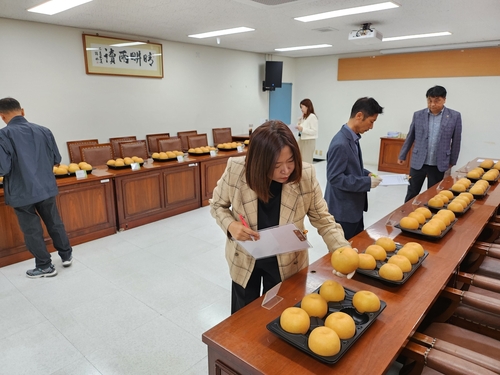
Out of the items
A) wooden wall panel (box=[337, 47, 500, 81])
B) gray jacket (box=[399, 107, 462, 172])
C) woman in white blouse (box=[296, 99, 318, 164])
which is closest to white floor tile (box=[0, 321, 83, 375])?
gray jacket (box=[399, 107, 462, 172])

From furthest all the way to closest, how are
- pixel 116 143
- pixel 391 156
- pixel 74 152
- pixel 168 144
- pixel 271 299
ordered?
pixel 391 156 → pixel 116 143 → pixel 168 144 → pixel 74 152 → pixel 271 299

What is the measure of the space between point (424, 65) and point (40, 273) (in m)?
7.32

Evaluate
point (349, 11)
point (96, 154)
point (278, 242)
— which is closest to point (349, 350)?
point (278, 242)

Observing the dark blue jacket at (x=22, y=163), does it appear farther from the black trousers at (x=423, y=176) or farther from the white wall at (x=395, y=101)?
the white wall at (x=395, y=101)

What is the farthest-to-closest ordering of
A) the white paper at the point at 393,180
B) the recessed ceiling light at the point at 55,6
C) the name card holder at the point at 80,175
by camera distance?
the name card holder at the point at 80,175 → the recessed ceiling light at the point at 55,6 → the white paper at the point at 393,180

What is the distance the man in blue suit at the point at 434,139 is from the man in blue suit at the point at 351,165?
1.67m

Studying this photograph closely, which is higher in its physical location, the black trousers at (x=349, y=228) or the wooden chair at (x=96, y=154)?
the wooden chair at (x=96, y=154)

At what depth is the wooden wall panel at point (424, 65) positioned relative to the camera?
20.1ft

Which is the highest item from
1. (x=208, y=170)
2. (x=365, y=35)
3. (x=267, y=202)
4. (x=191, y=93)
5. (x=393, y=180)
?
(x=365, y=35)

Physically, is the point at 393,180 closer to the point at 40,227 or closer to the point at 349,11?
the point at 349,11

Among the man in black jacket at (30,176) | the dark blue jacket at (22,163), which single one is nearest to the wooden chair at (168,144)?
the man in black jacket at (30,176)

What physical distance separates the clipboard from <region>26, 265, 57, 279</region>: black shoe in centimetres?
244

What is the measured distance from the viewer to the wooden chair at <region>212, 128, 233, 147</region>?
650 cm

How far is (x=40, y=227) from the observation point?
2887 millimetres
